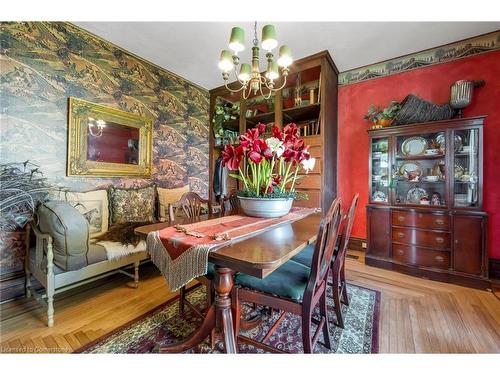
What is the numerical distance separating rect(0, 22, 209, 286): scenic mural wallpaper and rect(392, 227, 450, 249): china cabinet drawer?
3.11m

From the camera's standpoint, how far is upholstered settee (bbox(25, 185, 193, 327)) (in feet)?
5.17

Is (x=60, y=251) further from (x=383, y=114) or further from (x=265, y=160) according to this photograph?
(x=383, y=114)

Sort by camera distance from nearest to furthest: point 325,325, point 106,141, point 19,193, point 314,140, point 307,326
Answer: point 307,326 < point 325,325 < point 19,193 < point 106,141 < point 314,140

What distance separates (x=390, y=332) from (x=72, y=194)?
9.99ft

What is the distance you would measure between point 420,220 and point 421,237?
0.62ft

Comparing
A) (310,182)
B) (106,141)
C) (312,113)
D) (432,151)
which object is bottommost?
(310,182)

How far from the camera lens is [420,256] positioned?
7.73 feet

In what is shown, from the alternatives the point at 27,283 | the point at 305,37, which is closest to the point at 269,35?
the point at 305,37

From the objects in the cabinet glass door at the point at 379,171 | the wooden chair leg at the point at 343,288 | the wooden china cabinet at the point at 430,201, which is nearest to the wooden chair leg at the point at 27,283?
the wooden chair leg at the point at 343,288

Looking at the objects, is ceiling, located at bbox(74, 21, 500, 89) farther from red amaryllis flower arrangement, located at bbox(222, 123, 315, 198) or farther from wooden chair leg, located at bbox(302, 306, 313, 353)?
wooden chair leg, located at bbox(302, 306, 313, 353)

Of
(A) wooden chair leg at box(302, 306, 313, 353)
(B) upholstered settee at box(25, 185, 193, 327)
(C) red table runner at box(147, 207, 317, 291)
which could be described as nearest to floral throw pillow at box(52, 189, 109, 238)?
(B) upholstered settee at box(25, 185, 193, 327)

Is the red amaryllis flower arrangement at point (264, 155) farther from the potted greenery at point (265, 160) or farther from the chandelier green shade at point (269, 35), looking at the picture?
the chandelier green shade at point (269, 35)

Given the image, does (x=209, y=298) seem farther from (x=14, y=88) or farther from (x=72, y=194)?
(x=14, y=88)
